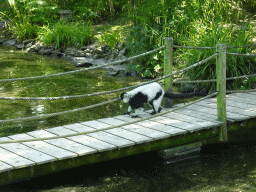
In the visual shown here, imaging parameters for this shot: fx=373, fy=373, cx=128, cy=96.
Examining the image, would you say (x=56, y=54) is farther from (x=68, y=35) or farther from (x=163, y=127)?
(x=163, y=127)

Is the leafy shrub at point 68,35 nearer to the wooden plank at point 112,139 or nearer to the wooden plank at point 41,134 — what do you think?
the wooden plank at point 41,134

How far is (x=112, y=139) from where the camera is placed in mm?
4336

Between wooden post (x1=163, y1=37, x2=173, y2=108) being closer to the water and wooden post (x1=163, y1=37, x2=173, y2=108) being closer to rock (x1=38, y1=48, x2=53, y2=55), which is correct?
the water

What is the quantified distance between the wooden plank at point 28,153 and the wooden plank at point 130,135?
0.96m

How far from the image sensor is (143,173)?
4.43 metres

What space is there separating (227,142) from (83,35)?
8.56 m

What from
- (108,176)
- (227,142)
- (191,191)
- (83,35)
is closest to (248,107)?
(227,142)

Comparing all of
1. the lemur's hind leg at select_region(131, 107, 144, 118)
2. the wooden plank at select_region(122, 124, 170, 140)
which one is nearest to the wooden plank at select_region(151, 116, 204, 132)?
the lemur's hind leg at select_region(131, 107, 144, 118)

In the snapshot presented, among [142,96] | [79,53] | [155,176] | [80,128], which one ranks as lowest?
[155,176]

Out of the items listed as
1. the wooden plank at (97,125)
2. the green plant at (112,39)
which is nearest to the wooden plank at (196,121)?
the wooden plank at (97,125)

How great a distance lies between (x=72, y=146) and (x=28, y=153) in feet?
1.57

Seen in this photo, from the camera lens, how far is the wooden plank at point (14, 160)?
3662 millimetres

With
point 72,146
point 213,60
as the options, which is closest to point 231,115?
point 72,146

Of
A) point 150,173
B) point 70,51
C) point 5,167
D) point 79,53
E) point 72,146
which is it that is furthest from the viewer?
point 70,51
